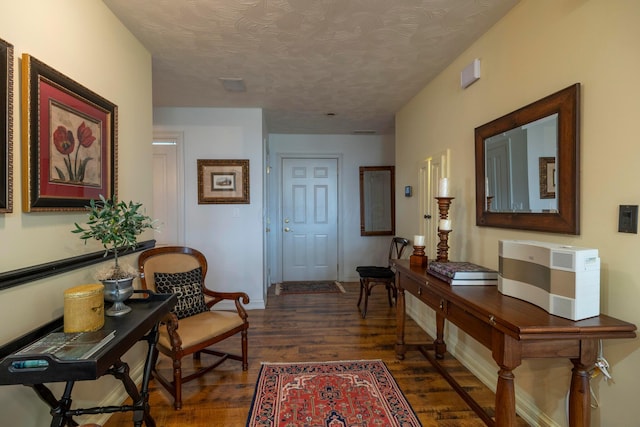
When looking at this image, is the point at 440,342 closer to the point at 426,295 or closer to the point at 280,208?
the point at 426,295

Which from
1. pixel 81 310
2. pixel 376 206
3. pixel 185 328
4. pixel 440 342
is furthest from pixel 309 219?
pixel 81 310

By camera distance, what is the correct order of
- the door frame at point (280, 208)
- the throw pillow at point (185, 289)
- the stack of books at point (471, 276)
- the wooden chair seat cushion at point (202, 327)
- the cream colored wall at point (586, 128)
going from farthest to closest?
the door frame at point (280, 208), the throw pillow at point (185, 289), the wooden chair seat cushion at point (202, 327), the stack of books at point (471, 276), the cream colored wall at point (586, 128)

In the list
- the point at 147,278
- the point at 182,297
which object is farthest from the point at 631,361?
the point at 147,278

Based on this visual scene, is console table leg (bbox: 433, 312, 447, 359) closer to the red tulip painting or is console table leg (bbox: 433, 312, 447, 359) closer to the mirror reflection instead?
the mirror reflection

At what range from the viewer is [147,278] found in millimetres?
2242

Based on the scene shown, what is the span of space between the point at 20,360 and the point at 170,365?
1666 mm

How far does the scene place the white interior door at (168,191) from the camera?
3609 mm

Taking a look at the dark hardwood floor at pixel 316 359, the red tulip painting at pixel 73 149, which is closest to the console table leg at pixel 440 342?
the dark hardwood floor at pixel 316 359

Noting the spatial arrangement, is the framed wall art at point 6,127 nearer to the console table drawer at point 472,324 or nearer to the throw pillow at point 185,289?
the throw pillow at point 185,289

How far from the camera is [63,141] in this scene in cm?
145

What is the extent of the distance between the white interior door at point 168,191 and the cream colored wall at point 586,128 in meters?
3.03

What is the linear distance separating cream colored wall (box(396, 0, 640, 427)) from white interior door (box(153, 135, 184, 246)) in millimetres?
3027

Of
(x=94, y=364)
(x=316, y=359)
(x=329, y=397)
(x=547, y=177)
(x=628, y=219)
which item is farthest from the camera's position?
(x=316, y=359)

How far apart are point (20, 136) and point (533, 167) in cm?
238
